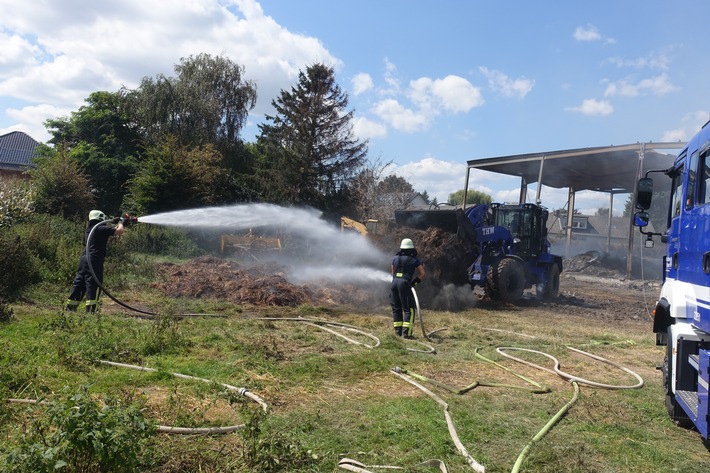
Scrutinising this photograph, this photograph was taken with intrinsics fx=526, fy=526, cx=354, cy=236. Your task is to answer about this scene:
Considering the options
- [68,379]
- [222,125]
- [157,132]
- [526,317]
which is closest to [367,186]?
[222,125]

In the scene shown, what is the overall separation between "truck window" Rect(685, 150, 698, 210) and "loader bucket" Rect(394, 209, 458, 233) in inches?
351

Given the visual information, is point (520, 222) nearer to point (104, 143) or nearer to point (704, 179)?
point (704, 179)

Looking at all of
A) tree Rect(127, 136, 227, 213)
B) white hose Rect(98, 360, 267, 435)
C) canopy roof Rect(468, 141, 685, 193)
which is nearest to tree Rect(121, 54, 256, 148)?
tree Rect(127, 136, 227, 213)

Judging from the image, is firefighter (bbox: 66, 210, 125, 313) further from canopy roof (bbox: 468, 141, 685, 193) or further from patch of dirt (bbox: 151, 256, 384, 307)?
canopy roof (bbox: 468, 141, 685, 193)

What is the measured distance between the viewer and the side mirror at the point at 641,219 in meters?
6.91

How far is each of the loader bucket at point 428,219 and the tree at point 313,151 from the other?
16318 millimetres

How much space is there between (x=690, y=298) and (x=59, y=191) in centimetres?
2246

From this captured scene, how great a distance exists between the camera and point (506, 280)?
50.0ft

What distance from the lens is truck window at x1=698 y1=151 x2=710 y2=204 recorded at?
5082 millimetres

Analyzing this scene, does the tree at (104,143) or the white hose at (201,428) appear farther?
the tree at (104,143)

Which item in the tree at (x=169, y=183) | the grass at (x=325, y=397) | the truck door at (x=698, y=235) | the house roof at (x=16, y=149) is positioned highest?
the house roof at (x=16, y=149)

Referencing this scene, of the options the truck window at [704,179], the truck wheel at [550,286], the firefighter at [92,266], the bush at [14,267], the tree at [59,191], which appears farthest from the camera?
the tree at [59,191]

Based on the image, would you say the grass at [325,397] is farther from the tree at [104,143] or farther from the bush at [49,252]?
the tree at [104,143]

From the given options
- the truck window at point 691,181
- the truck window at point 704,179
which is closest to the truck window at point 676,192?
the truck window at point 691,181
